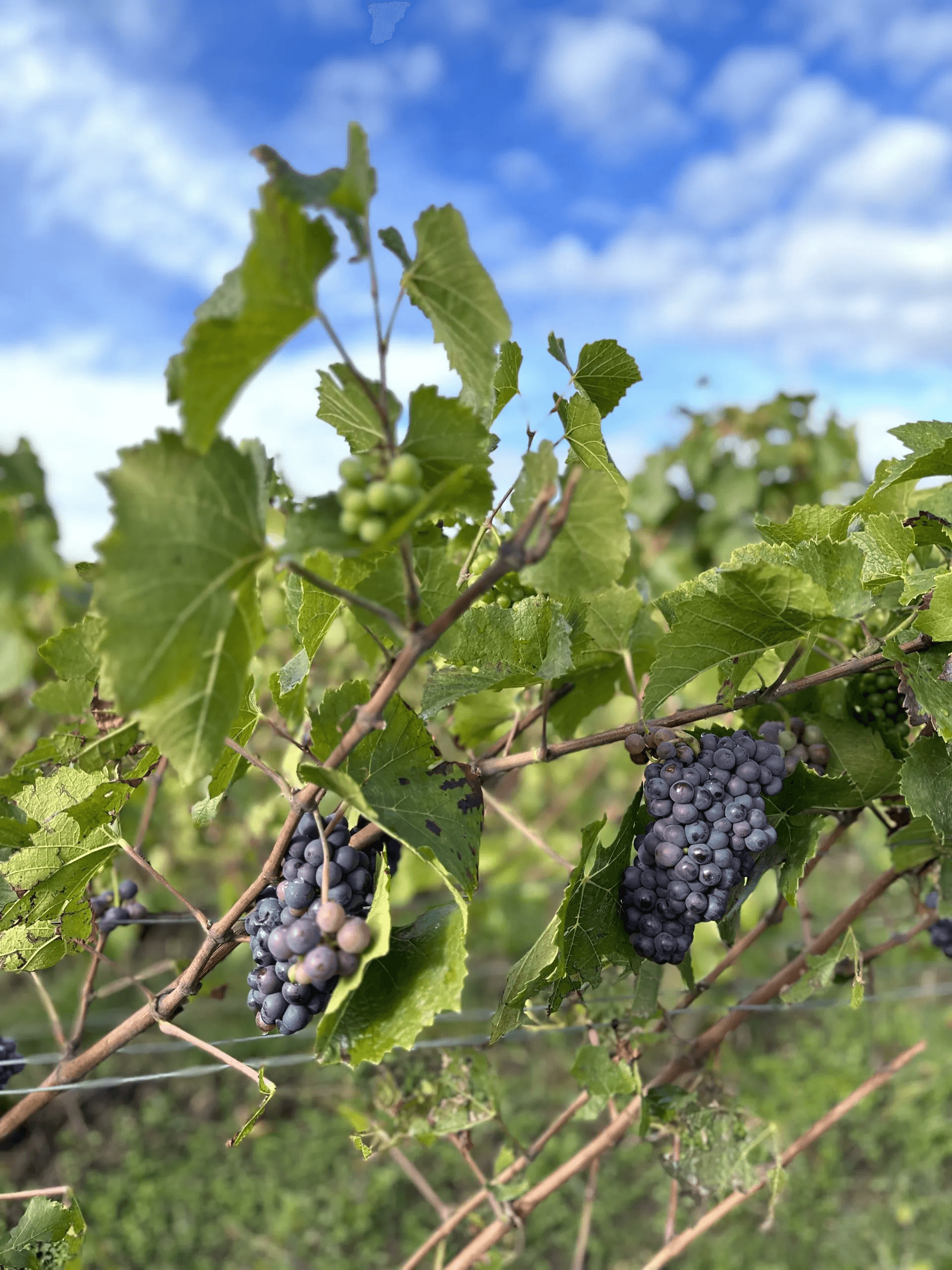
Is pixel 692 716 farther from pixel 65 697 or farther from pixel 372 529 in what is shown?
pixel 65 697

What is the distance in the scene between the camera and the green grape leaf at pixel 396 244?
0.72 meters

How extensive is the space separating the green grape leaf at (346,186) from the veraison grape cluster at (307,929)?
1.59 ft

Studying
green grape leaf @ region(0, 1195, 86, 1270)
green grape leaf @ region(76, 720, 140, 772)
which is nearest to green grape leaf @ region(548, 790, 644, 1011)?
green grape leaf @ region(76, 720, 140, 772)

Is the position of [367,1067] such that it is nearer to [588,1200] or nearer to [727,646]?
[588,1200]

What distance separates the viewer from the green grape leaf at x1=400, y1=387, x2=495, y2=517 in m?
0.73

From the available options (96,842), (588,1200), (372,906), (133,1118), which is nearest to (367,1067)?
(588,1200)

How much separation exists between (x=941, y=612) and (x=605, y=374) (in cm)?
43

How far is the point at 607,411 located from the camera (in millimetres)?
1104

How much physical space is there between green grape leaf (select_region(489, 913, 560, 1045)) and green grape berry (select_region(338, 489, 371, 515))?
0.44 metres

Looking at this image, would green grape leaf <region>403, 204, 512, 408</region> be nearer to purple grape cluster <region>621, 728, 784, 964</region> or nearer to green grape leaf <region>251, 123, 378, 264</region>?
green grape leaf <region>251, 123, 378, 264</region>

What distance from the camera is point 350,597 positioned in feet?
2.27

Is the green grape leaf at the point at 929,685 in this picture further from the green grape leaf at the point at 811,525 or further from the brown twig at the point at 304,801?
the brown twig at the point at 304,801

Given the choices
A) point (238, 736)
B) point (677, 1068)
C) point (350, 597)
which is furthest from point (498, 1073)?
point (350, 597)

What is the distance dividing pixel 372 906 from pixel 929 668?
63 cm
